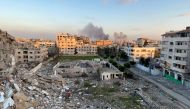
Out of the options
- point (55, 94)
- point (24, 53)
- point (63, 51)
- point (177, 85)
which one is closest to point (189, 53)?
point (177, 85)

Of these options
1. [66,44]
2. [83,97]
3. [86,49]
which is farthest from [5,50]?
[66,44]

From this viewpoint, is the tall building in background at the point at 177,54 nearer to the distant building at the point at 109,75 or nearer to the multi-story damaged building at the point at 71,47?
the distant building at the point at 109,75

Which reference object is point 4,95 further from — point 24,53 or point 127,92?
point 24,53

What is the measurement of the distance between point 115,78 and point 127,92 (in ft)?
41.0

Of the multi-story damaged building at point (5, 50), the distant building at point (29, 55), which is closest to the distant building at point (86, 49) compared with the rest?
the distant building at point (29, 55)

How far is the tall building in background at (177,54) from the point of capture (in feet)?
138

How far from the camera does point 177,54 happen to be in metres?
45.0

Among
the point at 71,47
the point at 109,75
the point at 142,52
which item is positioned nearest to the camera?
the point at 109,75

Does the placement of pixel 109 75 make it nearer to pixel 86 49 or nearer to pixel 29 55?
pixel 29 55

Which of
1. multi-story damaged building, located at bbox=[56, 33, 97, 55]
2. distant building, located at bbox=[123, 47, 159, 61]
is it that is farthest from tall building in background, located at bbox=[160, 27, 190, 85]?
multi-story damaged building, located at bbox=[56, 33, 97, 55]

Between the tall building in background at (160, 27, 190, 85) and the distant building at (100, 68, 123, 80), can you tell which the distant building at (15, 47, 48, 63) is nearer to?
the distant building at (100, 68, 123, 80)

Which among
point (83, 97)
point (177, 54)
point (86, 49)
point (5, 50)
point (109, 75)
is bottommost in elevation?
point (83, 97)

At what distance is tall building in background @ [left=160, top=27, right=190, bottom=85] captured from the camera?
41.9m

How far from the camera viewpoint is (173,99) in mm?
31578
